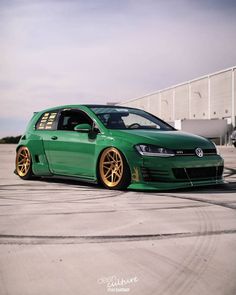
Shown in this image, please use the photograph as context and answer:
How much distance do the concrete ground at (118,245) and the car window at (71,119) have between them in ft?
6.76

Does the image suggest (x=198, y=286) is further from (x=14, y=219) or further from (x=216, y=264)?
(x=14, y=219)

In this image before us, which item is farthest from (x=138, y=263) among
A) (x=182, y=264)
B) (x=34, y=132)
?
(x=34, y=132)

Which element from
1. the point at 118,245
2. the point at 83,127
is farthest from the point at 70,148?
the point at 118,245

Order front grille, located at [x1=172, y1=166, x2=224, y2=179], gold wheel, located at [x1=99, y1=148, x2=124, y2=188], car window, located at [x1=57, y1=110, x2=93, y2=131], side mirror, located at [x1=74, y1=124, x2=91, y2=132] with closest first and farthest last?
front grille, located at [x1=172, y1=166, x2=224, y2=179], gold wheel, located at [x1=99, y1=148, x2=124, y2=188], side mirror, located at [x1=74, y1=124, x2=91, y2=132], car window, located at [x1=57, y1=110, x2=93, y2=131]

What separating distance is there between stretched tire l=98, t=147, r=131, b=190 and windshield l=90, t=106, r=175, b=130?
0.53m

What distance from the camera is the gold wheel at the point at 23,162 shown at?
8631 mm

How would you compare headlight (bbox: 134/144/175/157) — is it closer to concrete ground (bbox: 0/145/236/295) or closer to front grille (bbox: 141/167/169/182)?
front grille (bbox: 141/167/169/182)

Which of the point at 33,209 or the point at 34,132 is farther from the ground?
the point at 34,132

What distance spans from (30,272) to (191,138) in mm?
4471

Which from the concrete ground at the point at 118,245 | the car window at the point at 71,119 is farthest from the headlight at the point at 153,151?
the car window at the point at 71,119

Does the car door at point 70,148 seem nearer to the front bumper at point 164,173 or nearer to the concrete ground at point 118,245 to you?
the front bumper at point 164,173

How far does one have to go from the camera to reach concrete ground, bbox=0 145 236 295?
8.72 feet

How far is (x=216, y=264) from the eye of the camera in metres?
3.00

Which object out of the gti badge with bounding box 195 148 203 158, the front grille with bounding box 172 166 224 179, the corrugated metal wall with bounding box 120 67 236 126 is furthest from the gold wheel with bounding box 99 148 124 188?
the corrugated metal wall with bounding box 120 67 236 126
